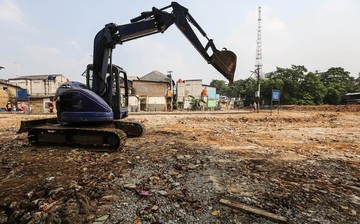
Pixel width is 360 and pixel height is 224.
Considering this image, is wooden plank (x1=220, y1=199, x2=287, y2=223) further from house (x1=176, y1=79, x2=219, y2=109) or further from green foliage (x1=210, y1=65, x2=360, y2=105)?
house (x1=176, y1=79, x2=219, y2=109)

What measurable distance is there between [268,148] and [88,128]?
5.51 meters

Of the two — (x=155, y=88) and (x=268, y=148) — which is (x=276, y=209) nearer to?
(x=268, y=148)

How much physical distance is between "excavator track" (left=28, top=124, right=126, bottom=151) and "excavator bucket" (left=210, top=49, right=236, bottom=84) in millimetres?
3592

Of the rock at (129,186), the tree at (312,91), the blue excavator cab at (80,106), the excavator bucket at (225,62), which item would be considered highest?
the tree at (312,91)

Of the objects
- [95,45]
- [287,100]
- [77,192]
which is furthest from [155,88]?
[77,192]

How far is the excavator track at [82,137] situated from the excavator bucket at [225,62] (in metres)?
3.59

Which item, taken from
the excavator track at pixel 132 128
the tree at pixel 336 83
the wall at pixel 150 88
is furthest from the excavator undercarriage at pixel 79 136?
the tree at pixel 336 83

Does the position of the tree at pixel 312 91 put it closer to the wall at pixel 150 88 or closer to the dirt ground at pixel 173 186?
the wall at pixel 150 88

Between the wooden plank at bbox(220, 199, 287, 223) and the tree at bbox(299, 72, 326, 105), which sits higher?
the tree at bbox(299, 72, 326, 105)

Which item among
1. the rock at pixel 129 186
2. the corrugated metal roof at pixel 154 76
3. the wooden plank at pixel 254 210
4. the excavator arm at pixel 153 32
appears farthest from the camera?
the corrugated metal roof at pixel 154 76

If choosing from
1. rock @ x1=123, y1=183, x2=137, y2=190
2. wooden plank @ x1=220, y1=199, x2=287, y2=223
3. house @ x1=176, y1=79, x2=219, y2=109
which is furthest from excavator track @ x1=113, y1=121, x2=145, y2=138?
house @ x1=176, y1=79, x2=219, y2=109

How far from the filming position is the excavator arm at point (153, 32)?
6.18 meters

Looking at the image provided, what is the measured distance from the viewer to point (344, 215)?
266 cm

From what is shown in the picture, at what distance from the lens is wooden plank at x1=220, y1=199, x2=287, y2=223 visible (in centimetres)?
250
